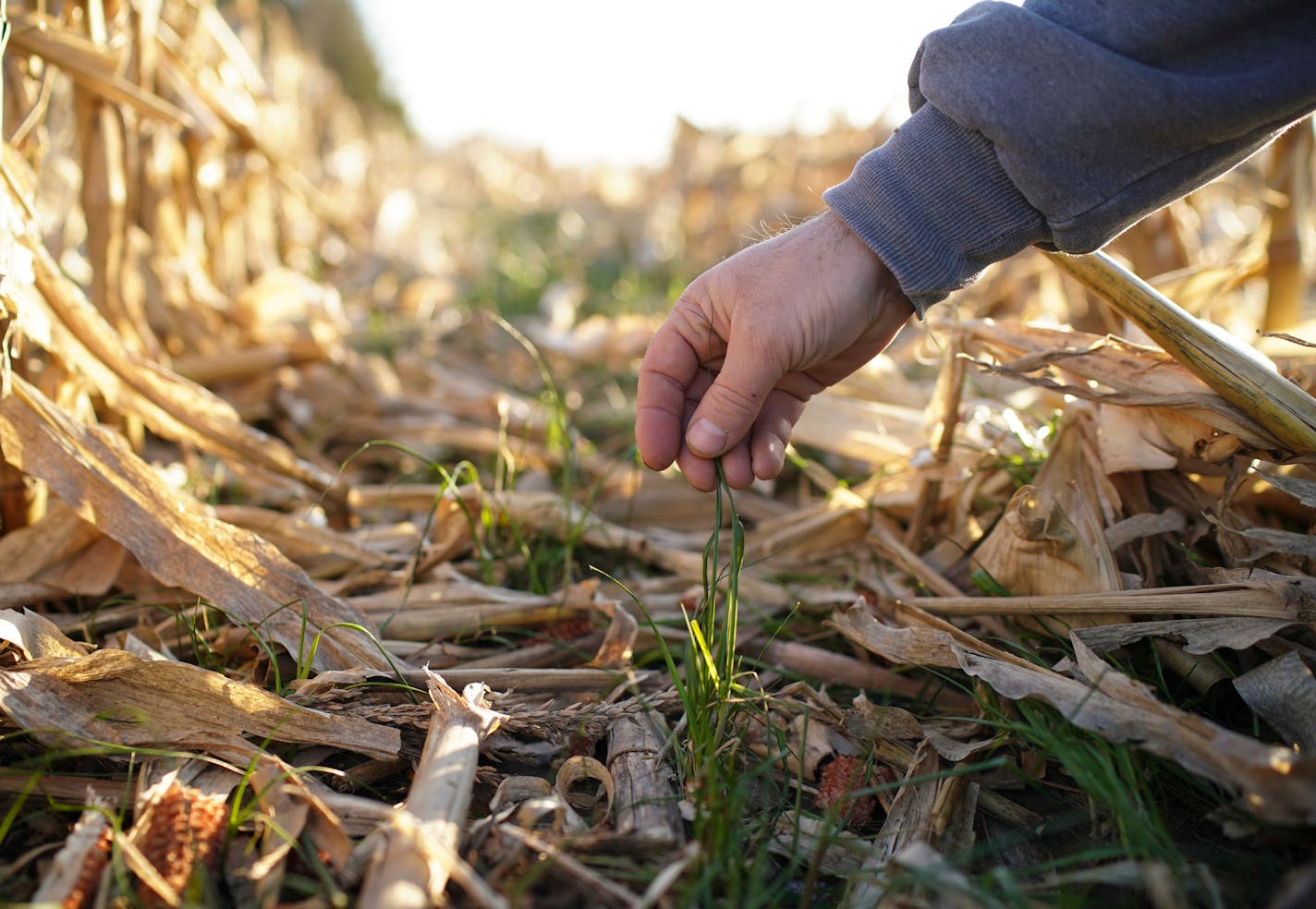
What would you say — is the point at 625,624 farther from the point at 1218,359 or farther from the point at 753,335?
the point at 1218,359

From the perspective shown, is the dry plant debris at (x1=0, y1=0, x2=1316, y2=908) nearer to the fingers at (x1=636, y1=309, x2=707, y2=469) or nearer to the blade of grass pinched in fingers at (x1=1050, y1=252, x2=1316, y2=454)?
the blade of grass pinched in fingers at (x1=1050, y1=252, x2=1316, y2=454)

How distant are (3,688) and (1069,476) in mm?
1887

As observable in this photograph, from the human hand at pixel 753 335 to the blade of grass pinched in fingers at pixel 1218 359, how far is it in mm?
423

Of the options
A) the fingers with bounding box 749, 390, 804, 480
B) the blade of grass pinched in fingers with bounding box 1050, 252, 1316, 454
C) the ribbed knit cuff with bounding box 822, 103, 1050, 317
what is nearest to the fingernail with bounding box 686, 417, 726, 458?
the fingers with bounding box 749, 390, 804, 480

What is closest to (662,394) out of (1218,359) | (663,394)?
(663,394)

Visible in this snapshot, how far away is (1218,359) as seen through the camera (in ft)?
4.92

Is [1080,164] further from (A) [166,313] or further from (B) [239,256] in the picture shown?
(B) [239,256]

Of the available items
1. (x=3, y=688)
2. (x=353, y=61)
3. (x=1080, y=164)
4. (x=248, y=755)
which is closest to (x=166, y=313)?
(x=3, y=688)

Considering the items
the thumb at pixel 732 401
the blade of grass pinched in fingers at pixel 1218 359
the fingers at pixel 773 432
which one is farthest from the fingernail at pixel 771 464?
the blade of grass pinched in fingers at pixel 1218 359

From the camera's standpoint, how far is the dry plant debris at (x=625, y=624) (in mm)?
1108

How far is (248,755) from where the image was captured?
1.27 m

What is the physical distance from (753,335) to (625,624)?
23.7 inches

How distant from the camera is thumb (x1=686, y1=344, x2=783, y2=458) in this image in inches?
56.8

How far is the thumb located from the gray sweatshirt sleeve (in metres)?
0.27
